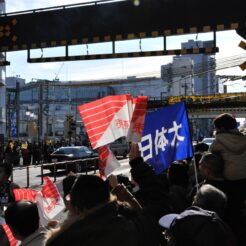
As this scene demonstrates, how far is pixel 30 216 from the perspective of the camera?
11.5ft

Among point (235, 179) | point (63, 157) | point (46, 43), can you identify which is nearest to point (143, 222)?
point (235, 179)

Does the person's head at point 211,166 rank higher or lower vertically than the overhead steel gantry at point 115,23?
lower

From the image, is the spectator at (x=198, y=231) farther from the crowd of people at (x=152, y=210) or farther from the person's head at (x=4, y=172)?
the person's head at (x=4, y=172)

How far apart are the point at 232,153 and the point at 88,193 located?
1797 mm

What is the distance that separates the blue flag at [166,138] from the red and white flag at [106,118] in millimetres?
274

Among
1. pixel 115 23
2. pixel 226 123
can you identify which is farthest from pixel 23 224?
pixel 115 23

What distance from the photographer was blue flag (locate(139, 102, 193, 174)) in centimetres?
508

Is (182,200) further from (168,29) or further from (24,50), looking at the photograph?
(24,50)

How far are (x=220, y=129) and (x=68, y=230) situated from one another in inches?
83.2

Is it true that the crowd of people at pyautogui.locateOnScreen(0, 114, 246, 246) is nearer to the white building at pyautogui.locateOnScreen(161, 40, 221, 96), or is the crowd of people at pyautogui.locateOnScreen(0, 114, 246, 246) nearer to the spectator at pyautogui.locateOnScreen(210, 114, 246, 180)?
the spectator at pyautogui.locateOnScreen(210, 114, 246, 180)

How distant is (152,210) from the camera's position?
3.85 meters

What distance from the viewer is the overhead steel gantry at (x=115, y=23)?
42.8 ft

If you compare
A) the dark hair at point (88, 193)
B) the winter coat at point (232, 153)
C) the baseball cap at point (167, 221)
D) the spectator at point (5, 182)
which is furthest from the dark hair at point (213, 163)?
the spectator at point (5, 182)

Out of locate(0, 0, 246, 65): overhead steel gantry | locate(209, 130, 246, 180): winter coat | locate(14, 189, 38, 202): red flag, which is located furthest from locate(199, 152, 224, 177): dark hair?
locate(0, 0, 246, 65): overhead steel gantry
